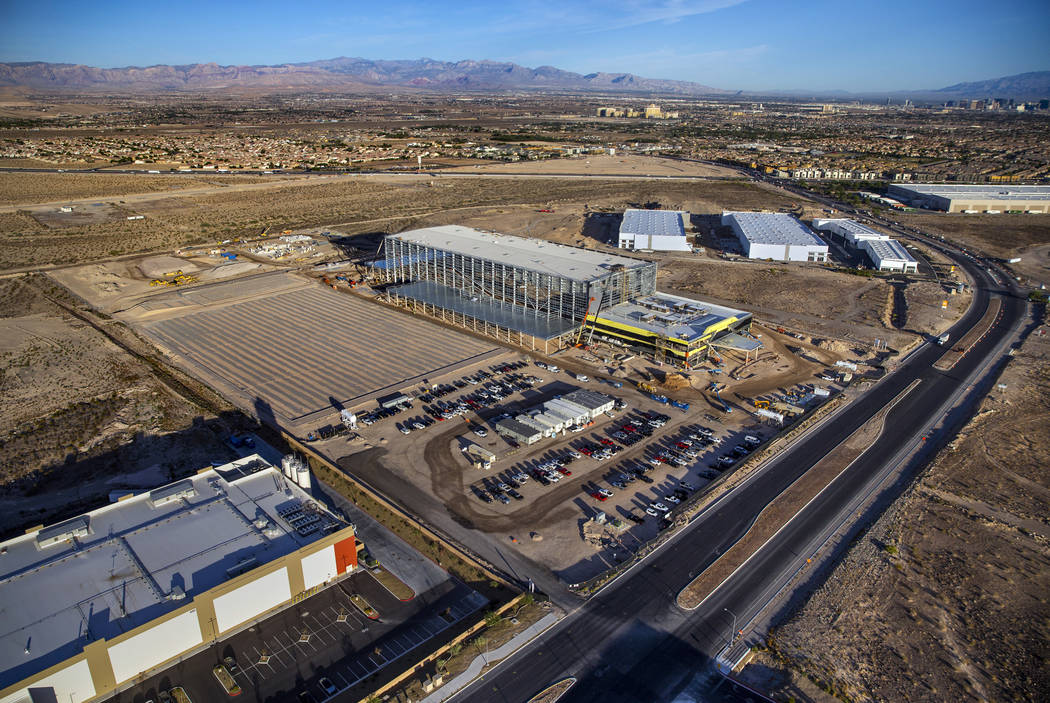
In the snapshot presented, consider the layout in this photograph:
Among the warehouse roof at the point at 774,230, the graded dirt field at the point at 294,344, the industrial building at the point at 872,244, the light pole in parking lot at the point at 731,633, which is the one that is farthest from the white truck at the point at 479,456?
the industrial building at the point at 872,244

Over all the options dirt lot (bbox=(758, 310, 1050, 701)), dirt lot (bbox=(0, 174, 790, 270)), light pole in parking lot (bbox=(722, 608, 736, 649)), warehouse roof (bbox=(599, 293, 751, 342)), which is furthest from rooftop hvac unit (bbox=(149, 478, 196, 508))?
dirt lot (bbox=(0, 174, 790, 270))

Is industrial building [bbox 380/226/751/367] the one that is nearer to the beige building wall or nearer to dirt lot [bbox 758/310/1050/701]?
dirt lot [bbox 758/310/1050/701]

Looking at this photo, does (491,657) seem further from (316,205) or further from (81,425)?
(316,205)

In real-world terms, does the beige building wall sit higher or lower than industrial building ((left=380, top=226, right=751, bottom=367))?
lower

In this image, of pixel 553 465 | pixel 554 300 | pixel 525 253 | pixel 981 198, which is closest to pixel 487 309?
pixel 554 300

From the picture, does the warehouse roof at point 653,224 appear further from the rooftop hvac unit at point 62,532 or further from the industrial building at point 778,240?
the rooftop hvac unit at point 62,532
